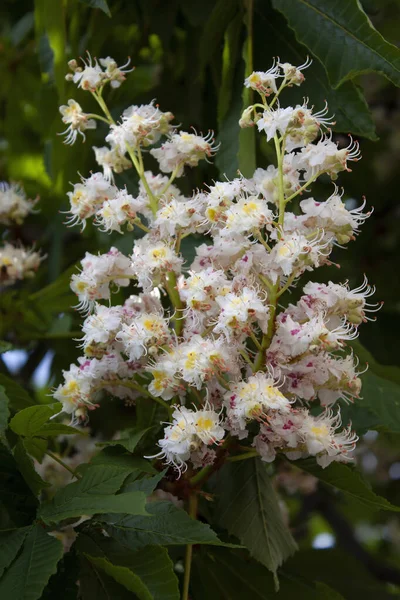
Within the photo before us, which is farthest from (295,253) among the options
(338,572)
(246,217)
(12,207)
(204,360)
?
(12,207)

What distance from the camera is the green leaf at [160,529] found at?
112cm

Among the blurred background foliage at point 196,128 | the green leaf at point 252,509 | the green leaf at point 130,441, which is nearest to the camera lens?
the green leaf at point 130,441

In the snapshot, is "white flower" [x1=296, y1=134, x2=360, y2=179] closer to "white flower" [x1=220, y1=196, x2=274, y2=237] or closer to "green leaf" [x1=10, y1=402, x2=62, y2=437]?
"white flower" [x1=220, y1=196, x2=274, y2=237]

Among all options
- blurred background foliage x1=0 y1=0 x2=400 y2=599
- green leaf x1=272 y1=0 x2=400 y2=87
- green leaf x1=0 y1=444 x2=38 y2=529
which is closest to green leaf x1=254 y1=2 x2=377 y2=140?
blurred background foliage x1=0 y1=0 x2=400 y2=599

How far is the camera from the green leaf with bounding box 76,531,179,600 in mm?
1113

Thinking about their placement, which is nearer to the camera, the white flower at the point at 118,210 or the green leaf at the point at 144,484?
the green leaf at the point at 144,484

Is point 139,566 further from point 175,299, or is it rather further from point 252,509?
point 175,299

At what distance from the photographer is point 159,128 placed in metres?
1.39

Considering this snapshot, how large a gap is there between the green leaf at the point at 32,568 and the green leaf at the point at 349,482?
455mm

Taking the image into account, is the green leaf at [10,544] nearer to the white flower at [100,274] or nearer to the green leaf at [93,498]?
the green leaf at [93,498]

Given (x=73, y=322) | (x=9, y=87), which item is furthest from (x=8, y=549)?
(x=9, y=87)

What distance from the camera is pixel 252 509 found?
1.41 meters

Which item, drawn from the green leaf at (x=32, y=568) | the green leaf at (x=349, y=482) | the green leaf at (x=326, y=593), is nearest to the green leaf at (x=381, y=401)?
the green leaf at (x=349, y=482)

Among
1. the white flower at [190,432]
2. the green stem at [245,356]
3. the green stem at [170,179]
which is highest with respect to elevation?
the green stem at [170,179]
